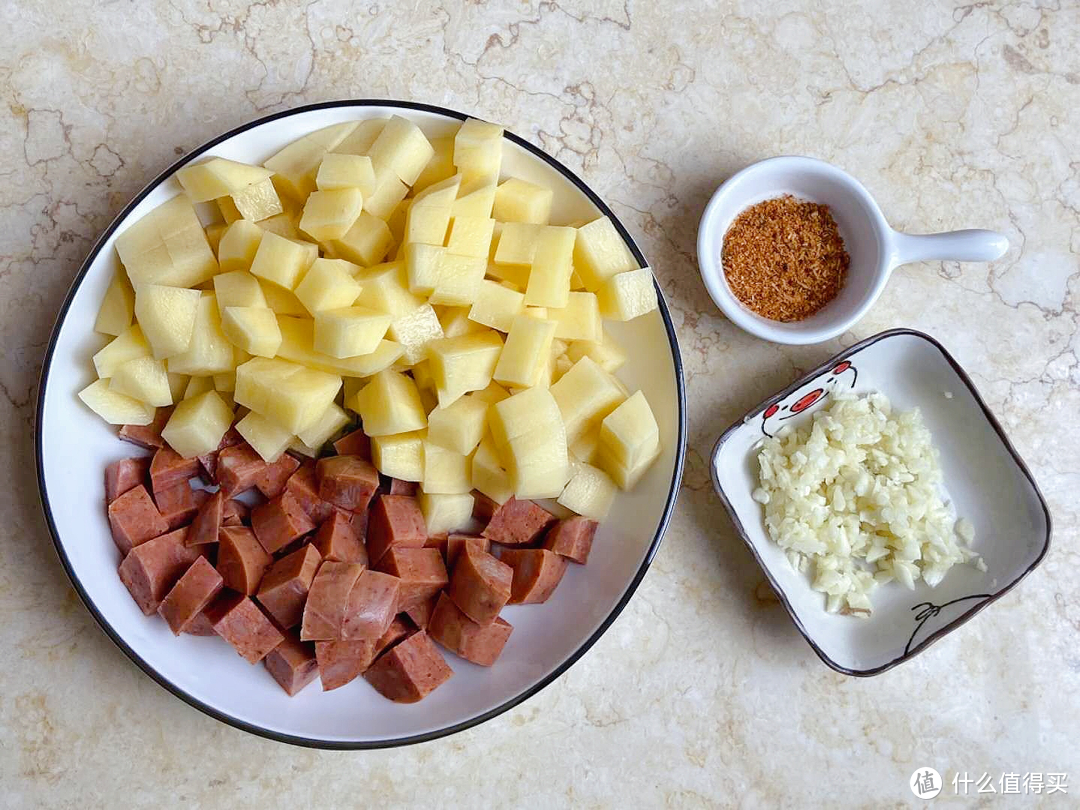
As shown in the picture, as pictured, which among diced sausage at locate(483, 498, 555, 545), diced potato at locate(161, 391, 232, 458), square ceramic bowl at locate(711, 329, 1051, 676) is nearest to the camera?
diced potato at locate(161, 391, 232, 458)

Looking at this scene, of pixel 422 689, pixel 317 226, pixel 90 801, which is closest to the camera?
pixel 317 226

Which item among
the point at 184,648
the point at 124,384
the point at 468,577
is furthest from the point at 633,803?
the point at 124,384

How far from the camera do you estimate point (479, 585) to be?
1.54 meters

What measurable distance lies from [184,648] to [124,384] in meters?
0.52

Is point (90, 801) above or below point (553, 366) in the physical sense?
below

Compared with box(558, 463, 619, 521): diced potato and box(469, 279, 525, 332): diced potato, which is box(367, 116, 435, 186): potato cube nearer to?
box(469, 279, 525, 332): diced potato

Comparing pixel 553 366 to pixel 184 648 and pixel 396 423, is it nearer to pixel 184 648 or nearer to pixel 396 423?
pixel 396 423

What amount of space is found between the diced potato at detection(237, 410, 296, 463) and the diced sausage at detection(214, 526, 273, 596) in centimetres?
16

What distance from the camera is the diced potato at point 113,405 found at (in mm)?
1512

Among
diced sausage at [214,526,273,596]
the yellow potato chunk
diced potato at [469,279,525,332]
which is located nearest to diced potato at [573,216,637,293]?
the yellow potato chunk

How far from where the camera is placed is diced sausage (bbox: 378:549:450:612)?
1.55 metres

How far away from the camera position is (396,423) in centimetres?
150

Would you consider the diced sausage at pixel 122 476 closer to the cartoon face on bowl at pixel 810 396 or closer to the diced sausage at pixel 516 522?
the diced sausage at pixel 516 522

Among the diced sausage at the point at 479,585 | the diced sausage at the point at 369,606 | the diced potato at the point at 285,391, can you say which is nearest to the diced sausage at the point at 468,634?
the diced sausage at the point at 479,585
